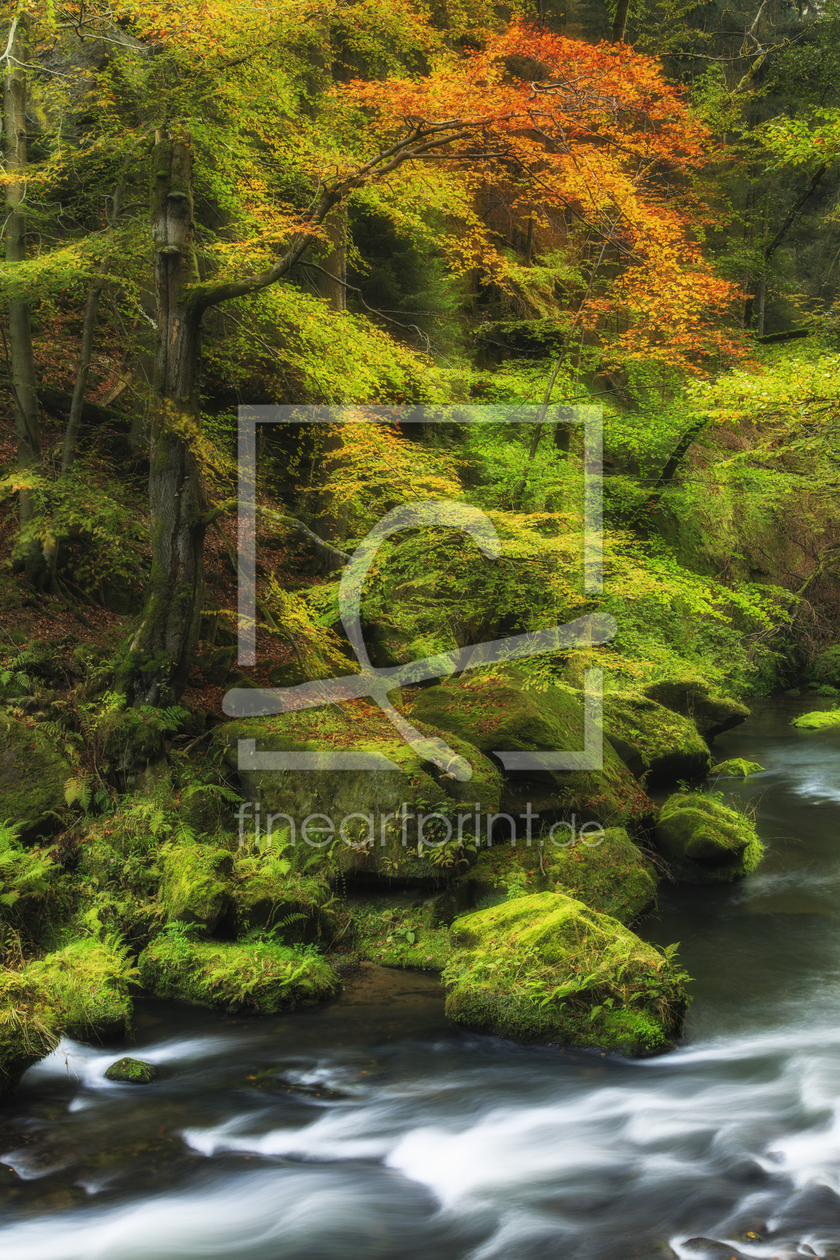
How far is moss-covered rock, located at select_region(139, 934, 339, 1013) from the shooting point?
658 cm

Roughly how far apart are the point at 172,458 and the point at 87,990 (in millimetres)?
5157

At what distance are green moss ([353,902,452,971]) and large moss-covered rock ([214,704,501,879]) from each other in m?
0.34

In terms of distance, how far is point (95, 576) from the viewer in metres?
10.6

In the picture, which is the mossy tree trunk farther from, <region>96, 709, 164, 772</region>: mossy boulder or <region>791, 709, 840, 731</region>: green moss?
<region>791, 709, 840, 731</region>: green moss

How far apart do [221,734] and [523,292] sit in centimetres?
1317

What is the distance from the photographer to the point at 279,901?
723cm

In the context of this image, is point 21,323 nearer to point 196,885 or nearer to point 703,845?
point 196,885

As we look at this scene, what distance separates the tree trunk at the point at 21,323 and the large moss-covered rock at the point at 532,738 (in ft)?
16.1

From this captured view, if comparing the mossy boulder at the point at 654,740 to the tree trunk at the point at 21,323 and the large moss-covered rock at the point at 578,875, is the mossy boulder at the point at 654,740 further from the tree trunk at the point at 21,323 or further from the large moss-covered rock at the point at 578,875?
the tree trunk at the point at 21,323

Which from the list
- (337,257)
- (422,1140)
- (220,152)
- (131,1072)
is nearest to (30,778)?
(131,1072)

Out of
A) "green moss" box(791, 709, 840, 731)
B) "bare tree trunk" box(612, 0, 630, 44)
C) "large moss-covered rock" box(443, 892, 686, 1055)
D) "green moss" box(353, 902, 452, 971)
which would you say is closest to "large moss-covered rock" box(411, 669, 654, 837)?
"green moss" box(353, 902, 452, 971)

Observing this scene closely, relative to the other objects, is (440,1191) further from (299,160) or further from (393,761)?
(299,160)

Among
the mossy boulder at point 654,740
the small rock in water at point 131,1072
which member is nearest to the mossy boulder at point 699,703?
the mossy boulder at point 654,740

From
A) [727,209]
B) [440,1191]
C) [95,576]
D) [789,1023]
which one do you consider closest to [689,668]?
[789,1023]
